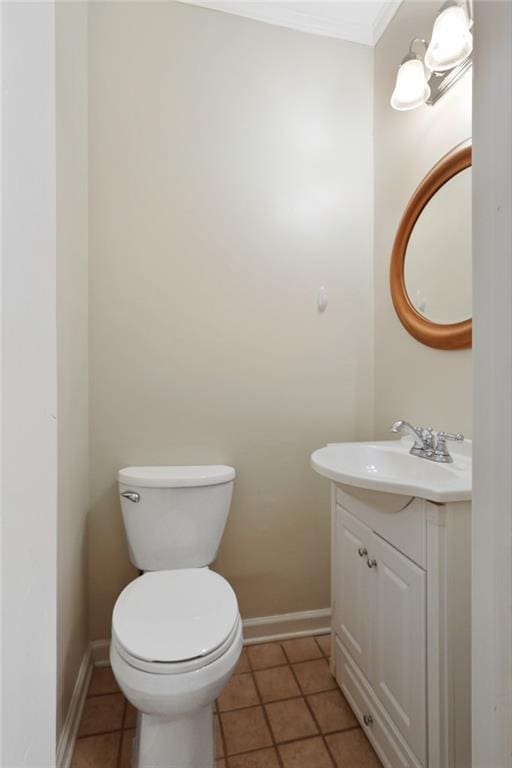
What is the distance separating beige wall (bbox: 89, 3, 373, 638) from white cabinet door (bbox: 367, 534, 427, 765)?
60 centimetres

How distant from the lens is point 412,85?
4.30ft

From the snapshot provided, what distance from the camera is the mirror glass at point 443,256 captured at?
1.18 m

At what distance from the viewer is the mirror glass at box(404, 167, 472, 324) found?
1.18 meters

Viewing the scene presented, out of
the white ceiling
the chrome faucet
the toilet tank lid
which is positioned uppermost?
the white ceiling

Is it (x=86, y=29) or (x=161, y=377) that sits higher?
(x=86, y=29)

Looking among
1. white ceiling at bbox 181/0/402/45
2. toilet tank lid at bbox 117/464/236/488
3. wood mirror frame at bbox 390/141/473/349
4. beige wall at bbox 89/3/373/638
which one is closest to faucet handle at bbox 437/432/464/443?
wood mirror frame at bbox 390/141/473/349

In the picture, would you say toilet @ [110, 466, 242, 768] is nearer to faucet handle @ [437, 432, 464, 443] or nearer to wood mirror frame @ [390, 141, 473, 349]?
faucet handle @ [437, 432, 464, 443]

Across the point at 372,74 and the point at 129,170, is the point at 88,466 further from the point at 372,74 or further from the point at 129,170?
the point at 372,74

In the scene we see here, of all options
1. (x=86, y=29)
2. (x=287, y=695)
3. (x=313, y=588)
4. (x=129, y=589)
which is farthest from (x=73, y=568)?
(x=86, y=29)

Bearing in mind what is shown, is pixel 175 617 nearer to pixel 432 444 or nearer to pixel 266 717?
pixel 266 717

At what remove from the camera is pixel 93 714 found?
4.17 feet

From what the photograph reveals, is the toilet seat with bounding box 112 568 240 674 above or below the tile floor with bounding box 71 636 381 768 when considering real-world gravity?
above

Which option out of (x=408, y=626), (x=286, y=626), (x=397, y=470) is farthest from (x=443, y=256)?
(x=286, y=626)

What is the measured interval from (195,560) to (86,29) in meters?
2.02
